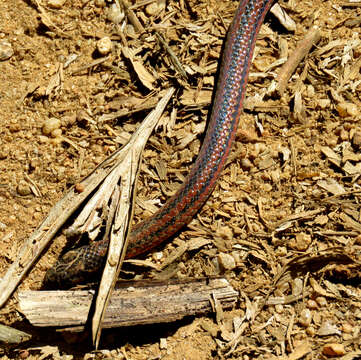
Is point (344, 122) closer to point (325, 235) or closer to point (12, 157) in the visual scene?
point (325, 235)

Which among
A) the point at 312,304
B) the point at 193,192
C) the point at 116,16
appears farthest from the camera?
the point at 116,16

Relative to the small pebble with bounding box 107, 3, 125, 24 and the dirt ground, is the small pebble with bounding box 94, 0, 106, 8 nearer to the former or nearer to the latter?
the dirt ground

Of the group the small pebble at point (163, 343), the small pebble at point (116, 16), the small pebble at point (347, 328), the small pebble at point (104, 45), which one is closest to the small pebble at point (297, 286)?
the small pebble at point (347, 328)

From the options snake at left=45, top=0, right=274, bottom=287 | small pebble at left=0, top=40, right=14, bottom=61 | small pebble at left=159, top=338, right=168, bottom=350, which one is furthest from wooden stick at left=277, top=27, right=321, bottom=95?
small pebble at left=0, top=40, right=14, bottom=61

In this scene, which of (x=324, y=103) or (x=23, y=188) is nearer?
(x=324, y=103)

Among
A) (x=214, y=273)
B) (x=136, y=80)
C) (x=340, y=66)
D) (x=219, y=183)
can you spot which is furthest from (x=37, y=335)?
(x=340, y=66)

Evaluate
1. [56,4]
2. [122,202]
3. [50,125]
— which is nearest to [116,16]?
[56,4]

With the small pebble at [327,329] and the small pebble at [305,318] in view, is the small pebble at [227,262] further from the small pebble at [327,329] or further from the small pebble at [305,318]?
the small pebble at [327,329]

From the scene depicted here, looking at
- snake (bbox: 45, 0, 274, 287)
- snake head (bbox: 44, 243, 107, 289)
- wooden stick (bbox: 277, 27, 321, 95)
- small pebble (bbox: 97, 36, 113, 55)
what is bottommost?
snake head (bbox: 44, 243, 107, 289)

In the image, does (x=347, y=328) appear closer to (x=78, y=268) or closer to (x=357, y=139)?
(x=357, y=139)
